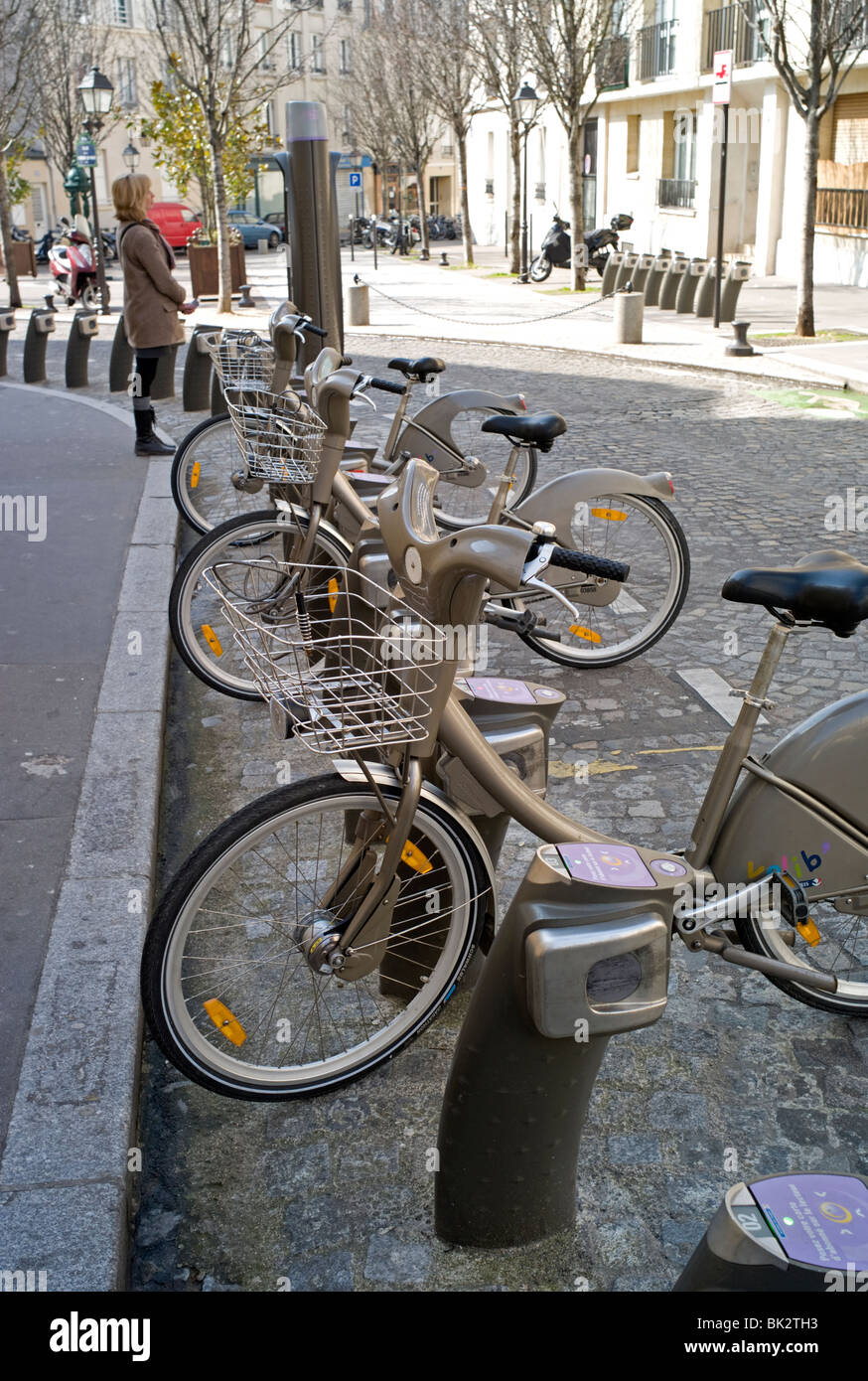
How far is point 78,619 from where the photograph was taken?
5.89 metres

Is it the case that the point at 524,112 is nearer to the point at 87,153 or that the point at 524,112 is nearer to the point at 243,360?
the point at 87,153

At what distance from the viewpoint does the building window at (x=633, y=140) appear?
3425 centimetres

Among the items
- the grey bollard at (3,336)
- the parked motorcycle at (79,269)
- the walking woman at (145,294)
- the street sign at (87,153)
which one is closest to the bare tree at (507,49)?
the street sign at (87,153)

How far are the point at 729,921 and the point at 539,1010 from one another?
0.97 m

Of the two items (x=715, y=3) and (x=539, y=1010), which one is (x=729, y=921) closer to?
(x=539, y=1010)

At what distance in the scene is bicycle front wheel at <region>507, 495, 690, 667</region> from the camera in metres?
5.08

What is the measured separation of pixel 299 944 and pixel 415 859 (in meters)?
0.32

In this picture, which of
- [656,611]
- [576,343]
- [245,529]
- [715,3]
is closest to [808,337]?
[576,343]

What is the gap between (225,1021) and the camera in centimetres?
292

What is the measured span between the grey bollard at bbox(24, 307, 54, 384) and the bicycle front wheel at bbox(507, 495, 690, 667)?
9.81 m

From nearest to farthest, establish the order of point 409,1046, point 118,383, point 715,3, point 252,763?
1. point 409,1046
2. point 252,763
3. point 118,383
4. point 715,3

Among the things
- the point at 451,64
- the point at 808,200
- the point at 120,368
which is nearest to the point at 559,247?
the point at 451,64

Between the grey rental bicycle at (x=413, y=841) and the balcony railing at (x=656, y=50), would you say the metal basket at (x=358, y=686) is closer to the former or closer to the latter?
the grey rental bicycle at (x=413, y=841)

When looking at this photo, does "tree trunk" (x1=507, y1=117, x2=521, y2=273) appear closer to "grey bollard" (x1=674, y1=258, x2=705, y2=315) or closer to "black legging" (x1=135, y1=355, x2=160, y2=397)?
"grey bollard" (x1=674, y1=258, x2=705, y2=315)
